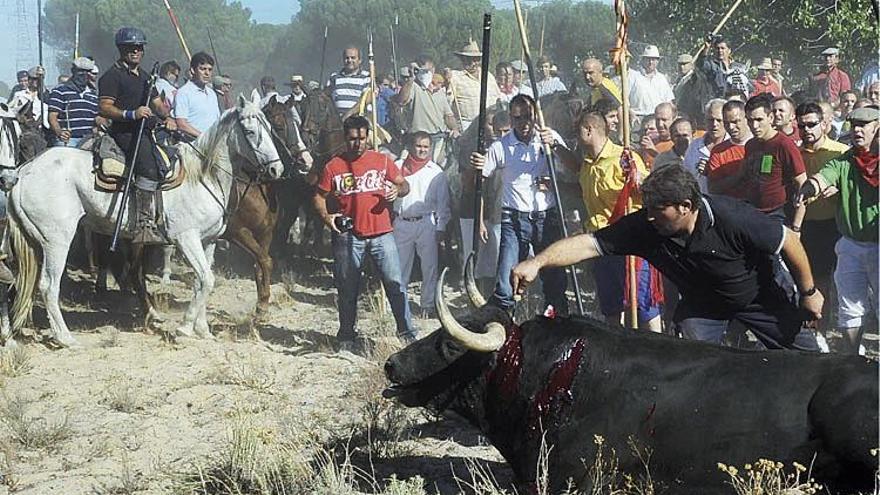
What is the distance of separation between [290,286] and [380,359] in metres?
4.87

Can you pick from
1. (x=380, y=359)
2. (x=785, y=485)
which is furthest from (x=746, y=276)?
(x=380, y=359)

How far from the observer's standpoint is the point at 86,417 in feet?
26.6

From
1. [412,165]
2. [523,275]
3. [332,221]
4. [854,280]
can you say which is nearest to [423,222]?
[412,165]

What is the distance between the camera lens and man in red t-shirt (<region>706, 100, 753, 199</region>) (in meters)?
8.92

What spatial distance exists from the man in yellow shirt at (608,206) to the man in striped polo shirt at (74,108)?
7.12 metres

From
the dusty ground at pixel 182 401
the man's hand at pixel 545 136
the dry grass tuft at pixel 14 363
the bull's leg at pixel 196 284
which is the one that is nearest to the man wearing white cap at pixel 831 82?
the dusty ground at pixel 182 401

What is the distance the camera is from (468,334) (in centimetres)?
529

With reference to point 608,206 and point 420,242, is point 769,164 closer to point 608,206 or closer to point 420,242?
point 608,206

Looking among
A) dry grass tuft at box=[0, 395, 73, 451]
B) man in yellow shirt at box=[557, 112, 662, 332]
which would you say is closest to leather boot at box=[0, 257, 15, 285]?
dry grass tuft at box=[0, 395, 73, 451]

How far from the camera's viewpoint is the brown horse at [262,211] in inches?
460

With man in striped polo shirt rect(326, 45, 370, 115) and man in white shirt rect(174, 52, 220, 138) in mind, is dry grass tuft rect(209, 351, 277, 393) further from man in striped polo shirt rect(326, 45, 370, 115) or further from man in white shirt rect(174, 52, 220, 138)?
man in striped polo shirt rect(326, 45, 370, 115)

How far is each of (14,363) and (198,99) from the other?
5.08 m

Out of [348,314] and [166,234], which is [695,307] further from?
[166,234]

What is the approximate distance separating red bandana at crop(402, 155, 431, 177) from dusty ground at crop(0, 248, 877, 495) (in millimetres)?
1516
